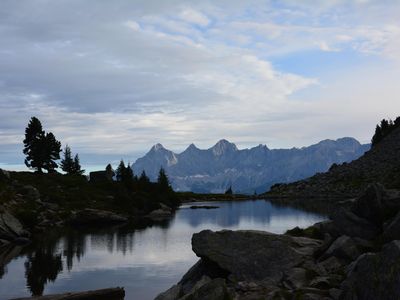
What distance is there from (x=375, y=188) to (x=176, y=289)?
15108mm

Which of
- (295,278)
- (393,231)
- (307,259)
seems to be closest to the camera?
(393,231)

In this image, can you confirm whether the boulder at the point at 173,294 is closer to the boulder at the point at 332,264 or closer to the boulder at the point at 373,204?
the boulder at the point at 332,264

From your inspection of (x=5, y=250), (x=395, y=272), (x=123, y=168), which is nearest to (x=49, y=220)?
(x=5, y=250)

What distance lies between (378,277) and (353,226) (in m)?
11.2

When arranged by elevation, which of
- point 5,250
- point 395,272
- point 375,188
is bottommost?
point 5,250

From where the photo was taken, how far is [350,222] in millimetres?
30750

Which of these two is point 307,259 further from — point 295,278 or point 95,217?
point 95,217

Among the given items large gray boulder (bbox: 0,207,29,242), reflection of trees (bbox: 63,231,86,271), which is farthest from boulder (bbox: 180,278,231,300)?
large gray boulder (bbox: 0,207,29,242)

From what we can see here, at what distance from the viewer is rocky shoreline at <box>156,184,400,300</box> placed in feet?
76.9

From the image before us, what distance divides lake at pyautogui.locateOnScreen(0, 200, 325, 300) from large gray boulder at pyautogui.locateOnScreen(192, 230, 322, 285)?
9496 mm

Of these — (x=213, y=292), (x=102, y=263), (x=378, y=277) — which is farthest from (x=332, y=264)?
(x=102, y=263)

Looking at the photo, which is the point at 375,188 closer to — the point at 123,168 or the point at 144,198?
the point at 144,198

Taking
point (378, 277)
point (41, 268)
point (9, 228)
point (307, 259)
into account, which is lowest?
point (41, 268)

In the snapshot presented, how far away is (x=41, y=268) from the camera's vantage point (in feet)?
185
